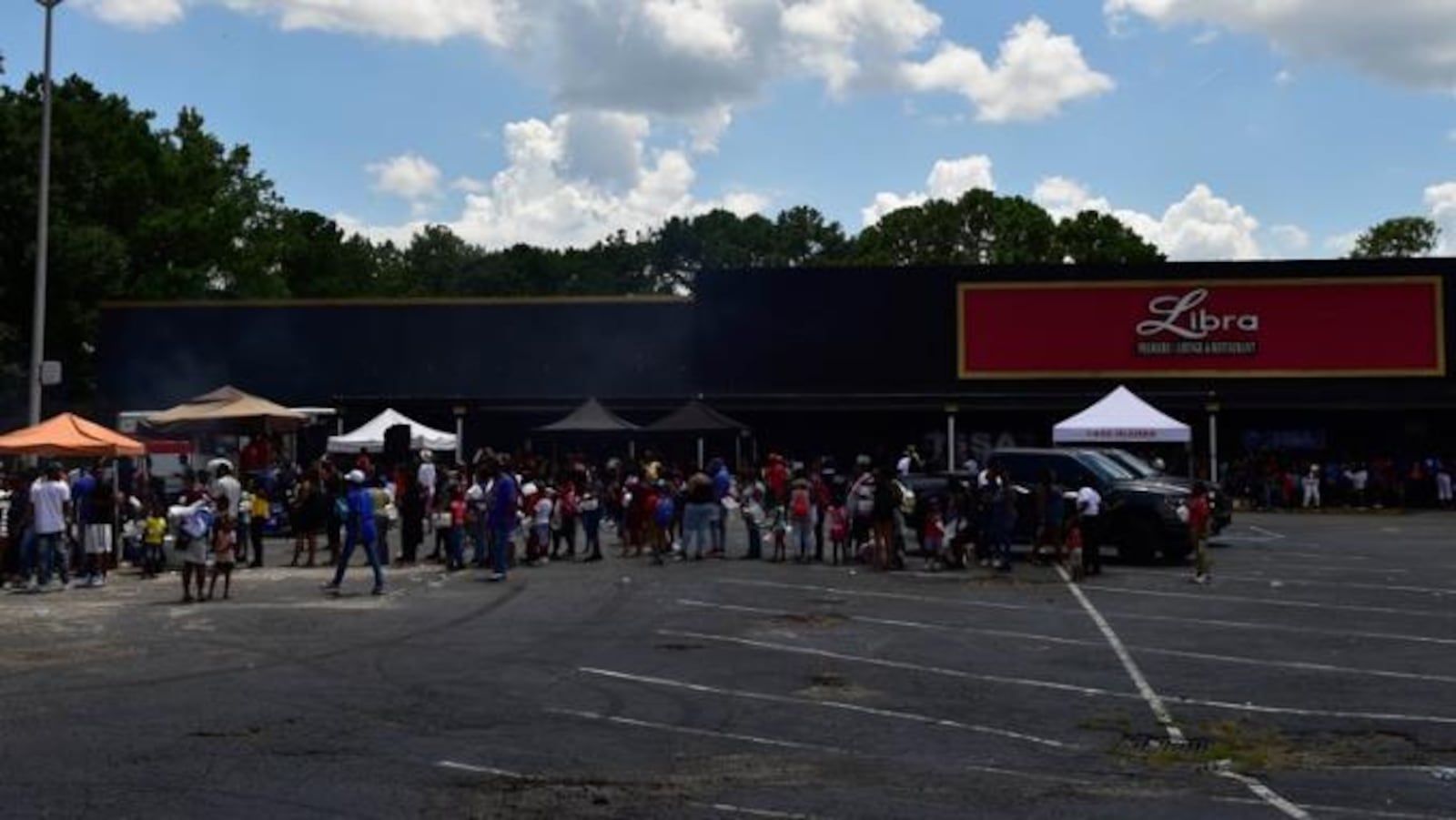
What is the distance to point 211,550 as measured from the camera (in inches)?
728

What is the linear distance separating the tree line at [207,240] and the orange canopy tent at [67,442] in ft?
83.5

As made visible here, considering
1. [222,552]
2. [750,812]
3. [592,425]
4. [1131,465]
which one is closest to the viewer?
[750,812]

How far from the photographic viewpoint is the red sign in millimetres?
38344

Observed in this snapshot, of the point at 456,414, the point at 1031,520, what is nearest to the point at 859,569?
the point at 1031,520

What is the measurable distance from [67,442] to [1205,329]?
27.7 m

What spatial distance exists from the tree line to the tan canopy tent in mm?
19170

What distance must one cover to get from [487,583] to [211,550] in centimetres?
348

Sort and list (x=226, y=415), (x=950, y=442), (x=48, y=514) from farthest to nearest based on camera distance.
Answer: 1. (x=950, y=442)
2. (x=226, y=415)
3. (x=48, y=514)

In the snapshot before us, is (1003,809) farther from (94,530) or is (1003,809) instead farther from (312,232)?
(312,232)

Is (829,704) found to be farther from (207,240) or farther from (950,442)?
(207,240)

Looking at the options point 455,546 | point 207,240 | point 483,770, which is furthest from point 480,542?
point 207,240

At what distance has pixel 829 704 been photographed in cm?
1123

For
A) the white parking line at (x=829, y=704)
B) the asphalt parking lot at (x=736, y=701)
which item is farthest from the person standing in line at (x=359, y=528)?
the white parking line at (x=829, y=704)

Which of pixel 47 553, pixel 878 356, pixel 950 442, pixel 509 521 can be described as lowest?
pixel 47 553
